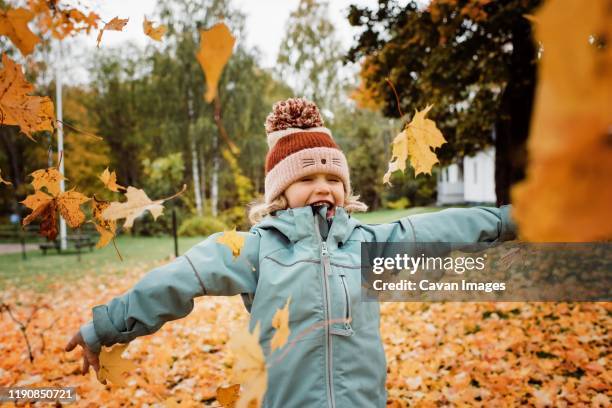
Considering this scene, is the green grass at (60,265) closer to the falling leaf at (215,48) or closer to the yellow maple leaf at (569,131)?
the falling leaf at (215,48)

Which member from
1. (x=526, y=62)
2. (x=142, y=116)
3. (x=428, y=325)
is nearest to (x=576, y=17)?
(x=428, y=325)

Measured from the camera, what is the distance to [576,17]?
35 cm

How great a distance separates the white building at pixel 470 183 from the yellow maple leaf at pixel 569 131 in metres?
20.2

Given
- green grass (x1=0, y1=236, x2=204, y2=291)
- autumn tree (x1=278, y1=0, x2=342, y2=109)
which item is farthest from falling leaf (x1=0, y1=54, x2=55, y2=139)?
autumn tree (x1=278, y1=0, x2=342, y2=109)

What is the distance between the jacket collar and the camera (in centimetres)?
156

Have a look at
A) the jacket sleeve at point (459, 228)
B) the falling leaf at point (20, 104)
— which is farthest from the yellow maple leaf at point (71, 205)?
the jacket sleeve at point (459, 228)

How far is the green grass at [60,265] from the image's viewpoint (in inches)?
335

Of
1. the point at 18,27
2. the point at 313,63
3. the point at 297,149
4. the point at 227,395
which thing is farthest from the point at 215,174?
the point at 18,27

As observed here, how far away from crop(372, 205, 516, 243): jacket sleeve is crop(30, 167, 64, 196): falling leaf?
1247 mm

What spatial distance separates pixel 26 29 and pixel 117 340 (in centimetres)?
99

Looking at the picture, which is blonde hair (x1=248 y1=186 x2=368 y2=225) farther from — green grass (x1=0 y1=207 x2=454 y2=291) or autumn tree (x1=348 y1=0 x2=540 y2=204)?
green grass (x1=0 y1=207 x2=454 y2=291)

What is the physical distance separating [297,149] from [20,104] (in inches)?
37.3

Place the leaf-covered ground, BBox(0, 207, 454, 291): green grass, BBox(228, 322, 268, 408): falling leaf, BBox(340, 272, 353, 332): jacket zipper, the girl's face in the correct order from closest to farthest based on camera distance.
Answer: BBox(228, 322, 268, 408): falling leaf, BBox(340, 272, 353, 332): jacket zipper, the girl's face, the leaf-covered ground, BBox(0, 207, 454, 291): green grass

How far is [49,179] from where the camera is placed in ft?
5.25
